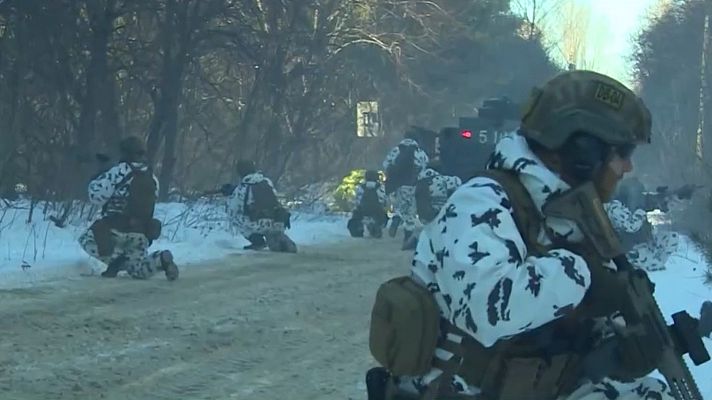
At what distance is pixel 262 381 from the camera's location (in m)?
9.06

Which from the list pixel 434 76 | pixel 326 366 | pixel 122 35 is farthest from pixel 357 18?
pixel 326 366

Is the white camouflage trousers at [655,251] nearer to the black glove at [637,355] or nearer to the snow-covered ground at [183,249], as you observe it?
the snow-covered ground at [183,249]

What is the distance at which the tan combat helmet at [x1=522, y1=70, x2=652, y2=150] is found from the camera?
151 inches

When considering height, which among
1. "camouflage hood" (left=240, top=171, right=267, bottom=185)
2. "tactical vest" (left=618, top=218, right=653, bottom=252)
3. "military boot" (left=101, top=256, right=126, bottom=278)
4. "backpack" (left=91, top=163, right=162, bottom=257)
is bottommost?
"military boot" (left=101, top=256, right=126, bottom=278)

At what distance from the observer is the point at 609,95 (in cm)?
388

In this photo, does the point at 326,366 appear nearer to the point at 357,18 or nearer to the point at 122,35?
the point at 122,35

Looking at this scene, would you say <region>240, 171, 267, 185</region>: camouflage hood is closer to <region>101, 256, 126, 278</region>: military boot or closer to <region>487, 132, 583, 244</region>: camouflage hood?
<region>101, 256, 126, 278</region>: military boot

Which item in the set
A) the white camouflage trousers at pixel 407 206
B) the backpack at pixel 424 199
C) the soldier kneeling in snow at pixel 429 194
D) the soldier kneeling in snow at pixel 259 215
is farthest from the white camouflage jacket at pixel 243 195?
the white camouflage trousers at pixel 407 206

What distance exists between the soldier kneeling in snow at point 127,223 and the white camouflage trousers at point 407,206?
32.8 ft

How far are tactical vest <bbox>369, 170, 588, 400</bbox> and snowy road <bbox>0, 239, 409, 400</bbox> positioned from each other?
15.4 feet

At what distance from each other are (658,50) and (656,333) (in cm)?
5790

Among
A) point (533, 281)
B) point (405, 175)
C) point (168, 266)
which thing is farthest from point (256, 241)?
point (533, 281)

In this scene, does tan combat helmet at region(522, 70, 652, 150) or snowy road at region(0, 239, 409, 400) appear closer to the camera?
tan combat helmet at region(522, 70, 652, 150)

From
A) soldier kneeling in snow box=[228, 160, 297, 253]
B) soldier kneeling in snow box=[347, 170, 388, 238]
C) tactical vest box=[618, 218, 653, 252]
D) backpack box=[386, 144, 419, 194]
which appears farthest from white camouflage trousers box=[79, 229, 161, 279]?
soldier kneeling in snow box=[347, 170, 388, 238]
